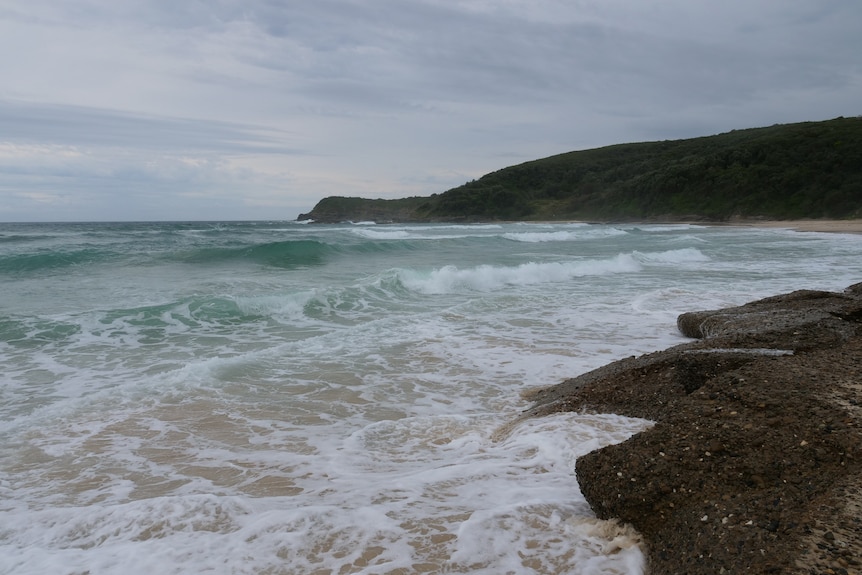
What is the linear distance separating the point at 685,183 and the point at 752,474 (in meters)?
69.5

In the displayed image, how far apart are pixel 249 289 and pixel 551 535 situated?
40.0ft

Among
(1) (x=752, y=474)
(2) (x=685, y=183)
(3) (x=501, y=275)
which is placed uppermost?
(2) (x=685, y=183)

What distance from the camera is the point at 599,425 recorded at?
4.34m

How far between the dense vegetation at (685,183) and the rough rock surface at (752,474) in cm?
5435

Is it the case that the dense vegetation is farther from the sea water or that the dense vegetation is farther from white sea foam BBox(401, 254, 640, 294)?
the sea water

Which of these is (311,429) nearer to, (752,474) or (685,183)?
(752,474)

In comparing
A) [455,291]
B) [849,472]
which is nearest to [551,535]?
[849,472]

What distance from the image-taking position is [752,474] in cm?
262

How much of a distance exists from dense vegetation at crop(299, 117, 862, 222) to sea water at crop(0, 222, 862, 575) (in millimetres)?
48472

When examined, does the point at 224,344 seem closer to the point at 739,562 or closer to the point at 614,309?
the point at 614,309

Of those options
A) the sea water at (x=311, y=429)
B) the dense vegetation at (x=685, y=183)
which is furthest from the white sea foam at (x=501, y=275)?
the dense vegetation at (x=685, y=183)

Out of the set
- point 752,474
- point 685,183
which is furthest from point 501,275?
point 685,183

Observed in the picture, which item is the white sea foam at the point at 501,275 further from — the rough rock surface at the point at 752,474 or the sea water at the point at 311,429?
the rough rock surface at the point at 752,474

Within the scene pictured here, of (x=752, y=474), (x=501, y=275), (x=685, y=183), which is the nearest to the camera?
(x=752, y=474)
